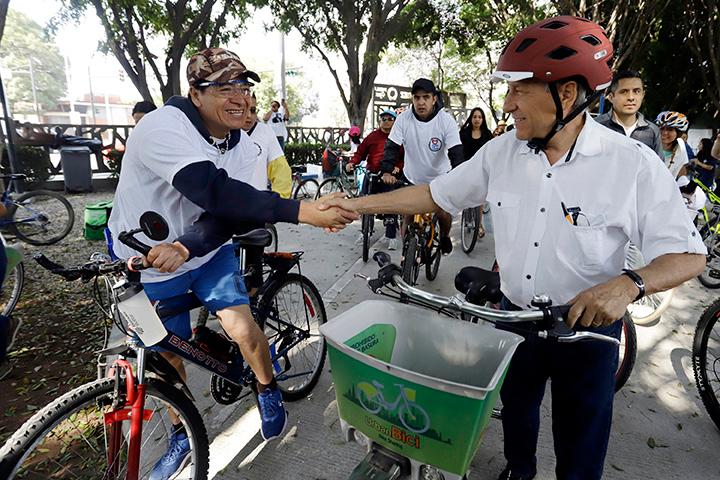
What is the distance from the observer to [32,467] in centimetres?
238

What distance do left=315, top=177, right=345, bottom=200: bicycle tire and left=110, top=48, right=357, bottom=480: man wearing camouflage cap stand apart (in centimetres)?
717

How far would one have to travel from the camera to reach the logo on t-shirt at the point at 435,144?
5.25m

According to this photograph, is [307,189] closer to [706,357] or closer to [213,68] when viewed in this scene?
[213,68]

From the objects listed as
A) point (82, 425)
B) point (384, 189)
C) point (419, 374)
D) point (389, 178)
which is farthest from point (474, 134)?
point (419, 374)

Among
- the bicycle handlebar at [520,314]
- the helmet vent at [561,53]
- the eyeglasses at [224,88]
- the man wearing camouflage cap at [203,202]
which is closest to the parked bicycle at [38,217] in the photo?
the man wearing camouflage cap at [203,202]

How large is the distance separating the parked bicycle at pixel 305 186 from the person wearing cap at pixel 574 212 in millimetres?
7840

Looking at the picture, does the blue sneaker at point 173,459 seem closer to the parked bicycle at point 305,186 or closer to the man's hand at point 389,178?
the man's hand at point 389,178

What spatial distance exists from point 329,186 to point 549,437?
27.0 ft

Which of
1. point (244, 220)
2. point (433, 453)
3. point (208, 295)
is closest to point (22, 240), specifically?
point (208, 295)

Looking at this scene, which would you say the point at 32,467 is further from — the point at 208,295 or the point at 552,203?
the point at 552,203

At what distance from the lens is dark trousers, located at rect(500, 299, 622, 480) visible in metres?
1.81

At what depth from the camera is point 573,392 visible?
→ 188 cm

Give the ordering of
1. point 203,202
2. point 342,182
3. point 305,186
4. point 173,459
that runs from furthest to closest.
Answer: point 305,186
point 342,182
point 173,459
point 203,202

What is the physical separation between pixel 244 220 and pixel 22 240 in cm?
657
